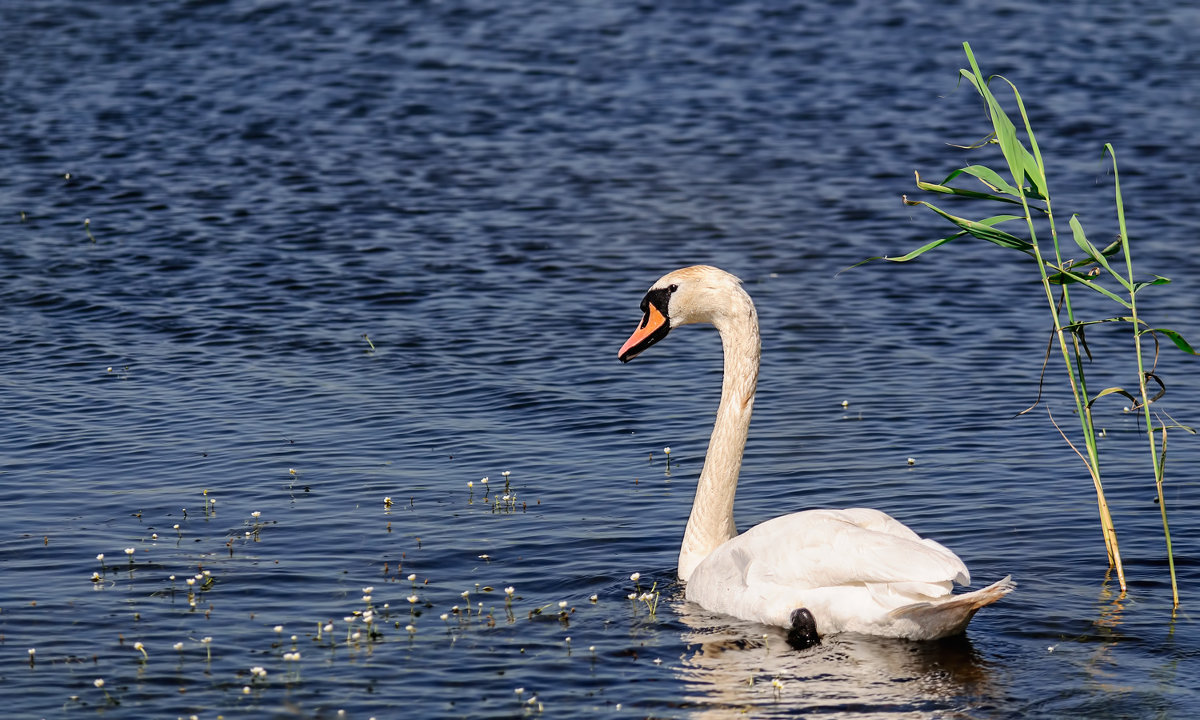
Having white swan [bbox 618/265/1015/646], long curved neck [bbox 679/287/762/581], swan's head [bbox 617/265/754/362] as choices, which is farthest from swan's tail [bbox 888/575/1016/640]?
swan's head [bbox 617/265/754/362]

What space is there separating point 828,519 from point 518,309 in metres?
8.65

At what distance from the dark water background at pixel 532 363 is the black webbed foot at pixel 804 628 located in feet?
0.50

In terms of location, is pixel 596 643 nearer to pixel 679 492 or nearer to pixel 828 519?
pixel 828 519

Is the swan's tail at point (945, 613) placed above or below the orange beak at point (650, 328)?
below

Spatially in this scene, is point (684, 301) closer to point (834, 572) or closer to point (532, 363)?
point (834, 572)

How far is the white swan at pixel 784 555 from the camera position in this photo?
8680mm

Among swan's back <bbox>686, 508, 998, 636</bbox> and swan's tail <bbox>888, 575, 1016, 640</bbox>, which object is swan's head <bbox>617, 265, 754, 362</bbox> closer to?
swan's back <bbox>686, 508, 998, 636</bbox>

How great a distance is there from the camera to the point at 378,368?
15477mm

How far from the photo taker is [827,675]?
346 inches

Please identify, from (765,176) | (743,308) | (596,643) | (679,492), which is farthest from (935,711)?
(765,176)

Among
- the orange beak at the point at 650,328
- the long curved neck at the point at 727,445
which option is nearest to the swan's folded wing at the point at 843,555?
the long curved neck at the point at 727,445

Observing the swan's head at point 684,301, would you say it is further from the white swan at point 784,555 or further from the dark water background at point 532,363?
the dark water background at point 532,363

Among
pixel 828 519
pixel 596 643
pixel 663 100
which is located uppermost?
pixel 828 519

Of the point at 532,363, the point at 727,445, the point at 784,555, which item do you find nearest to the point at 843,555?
the point at 784,555
